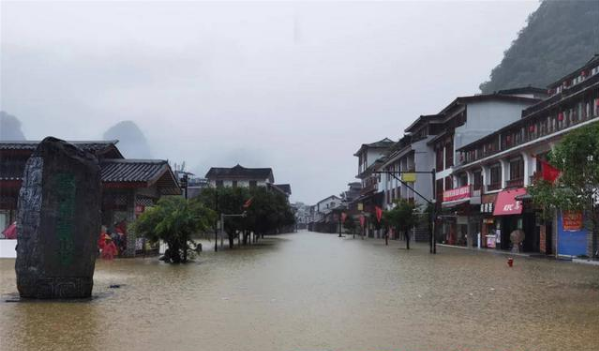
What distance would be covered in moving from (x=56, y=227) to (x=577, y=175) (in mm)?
14404

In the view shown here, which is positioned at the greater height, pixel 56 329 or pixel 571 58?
pixel 571 58

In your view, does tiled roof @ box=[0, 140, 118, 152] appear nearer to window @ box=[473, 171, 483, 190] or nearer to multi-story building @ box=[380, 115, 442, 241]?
window @ box=[473, 171, 483, 190]

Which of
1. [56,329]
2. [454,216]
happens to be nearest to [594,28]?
[454,216]

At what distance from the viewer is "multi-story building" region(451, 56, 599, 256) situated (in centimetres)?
3050

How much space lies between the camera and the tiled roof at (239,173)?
4107 inches

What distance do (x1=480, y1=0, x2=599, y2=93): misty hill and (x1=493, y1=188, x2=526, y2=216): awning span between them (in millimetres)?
40283

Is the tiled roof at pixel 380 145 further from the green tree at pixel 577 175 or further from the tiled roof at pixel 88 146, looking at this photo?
the green tree at pixel 577 175

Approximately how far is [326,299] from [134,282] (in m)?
6.82

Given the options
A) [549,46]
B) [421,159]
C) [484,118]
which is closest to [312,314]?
[484,118]

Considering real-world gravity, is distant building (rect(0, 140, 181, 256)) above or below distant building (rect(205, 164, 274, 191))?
below

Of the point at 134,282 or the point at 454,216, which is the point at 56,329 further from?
the point at 454,216

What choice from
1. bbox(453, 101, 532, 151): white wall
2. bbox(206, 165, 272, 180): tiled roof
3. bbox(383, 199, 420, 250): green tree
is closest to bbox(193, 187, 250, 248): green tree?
bbox(383, 199, 420, 250): green tree

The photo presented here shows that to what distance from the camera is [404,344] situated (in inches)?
340

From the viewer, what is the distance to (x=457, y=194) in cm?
4762
